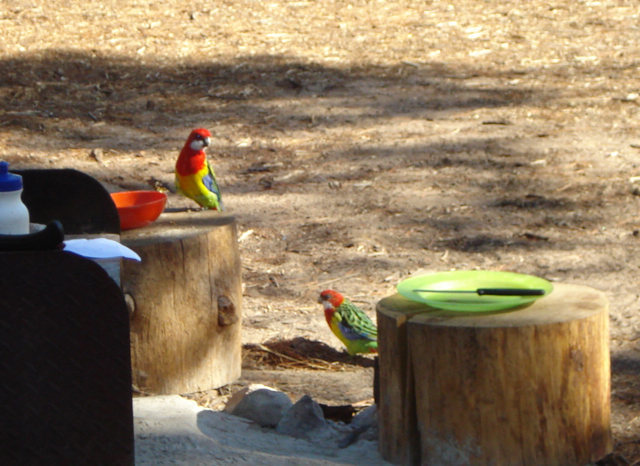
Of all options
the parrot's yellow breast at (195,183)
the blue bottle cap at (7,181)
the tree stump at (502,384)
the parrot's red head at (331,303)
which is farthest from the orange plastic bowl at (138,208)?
the blue bottle cap at (7,181)

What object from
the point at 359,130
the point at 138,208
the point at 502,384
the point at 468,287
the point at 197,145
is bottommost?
the point at 502,384

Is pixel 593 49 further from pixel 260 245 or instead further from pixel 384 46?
pixel 260 245

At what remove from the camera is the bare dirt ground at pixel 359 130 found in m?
6.03

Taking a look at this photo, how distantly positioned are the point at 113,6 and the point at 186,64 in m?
1.75

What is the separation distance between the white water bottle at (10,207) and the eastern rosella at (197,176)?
265 cm

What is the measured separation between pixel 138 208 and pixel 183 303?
49cm

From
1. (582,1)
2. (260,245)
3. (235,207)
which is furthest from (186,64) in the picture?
(582,1)

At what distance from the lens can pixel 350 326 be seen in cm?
479

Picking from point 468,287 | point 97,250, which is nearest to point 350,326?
point 468,287

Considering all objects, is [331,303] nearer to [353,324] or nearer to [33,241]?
[353,324]

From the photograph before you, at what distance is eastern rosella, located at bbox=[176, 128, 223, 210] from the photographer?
542cm

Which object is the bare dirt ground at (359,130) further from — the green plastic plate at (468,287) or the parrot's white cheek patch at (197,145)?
the parrot's white cheek patch at (197,145)

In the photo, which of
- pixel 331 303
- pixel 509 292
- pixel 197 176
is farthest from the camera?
pixel 197 176

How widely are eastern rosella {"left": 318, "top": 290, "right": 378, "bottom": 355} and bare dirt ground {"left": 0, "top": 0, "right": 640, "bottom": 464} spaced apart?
0.13m
